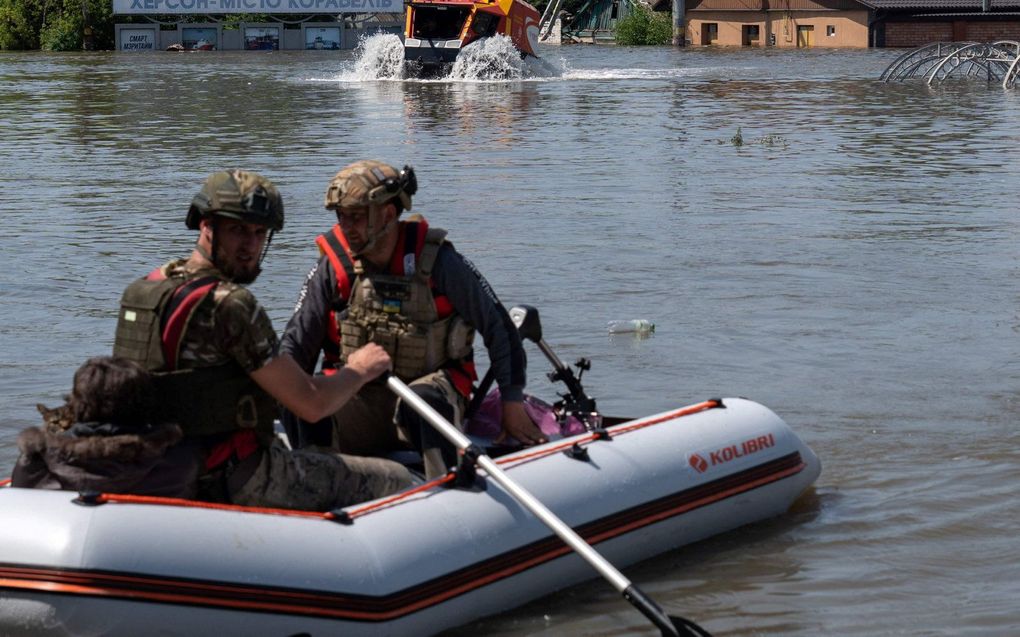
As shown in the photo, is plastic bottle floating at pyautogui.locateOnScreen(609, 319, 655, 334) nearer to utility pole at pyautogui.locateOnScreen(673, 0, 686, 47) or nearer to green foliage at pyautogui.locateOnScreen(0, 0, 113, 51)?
utility pole at pyautogui.locateOnScreen(673, 0, 686, 47)

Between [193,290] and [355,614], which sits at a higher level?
[193,290]

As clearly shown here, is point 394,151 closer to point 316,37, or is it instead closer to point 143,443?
point 143,443

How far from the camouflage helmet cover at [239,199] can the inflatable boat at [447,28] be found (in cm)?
3649

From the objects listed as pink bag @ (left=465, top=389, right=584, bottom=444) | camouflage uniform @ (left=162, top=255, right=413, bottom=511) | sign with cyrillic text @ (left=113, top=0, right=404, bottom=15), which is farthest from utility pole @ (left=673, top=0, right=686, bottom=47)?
camouflage uniform @ (left=162, top=255, right=413, bottom=511)

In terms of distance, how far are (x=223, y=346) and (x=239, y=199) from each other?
432mm

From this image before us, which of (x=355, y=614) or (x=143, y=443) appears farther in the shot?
(x=355, y=614)

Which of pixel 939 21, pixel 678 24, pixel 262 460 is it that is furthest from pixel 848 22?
pixel 262 460

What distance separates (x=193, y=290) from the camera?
185 inches

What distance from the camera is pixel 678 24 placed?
7019 cm

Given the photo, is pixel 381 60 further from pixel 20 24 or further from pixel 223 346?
pixel 223 346

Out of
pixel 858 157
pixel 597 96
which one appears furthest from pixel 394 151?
pixel 597 96

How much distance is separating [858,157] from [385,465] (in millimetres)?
15721

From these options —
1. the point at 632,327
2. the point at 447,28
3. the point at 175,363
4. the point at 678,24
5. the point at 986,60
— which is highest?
the point at 678,24

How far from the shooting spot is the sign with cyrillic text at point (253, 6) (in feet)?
218
